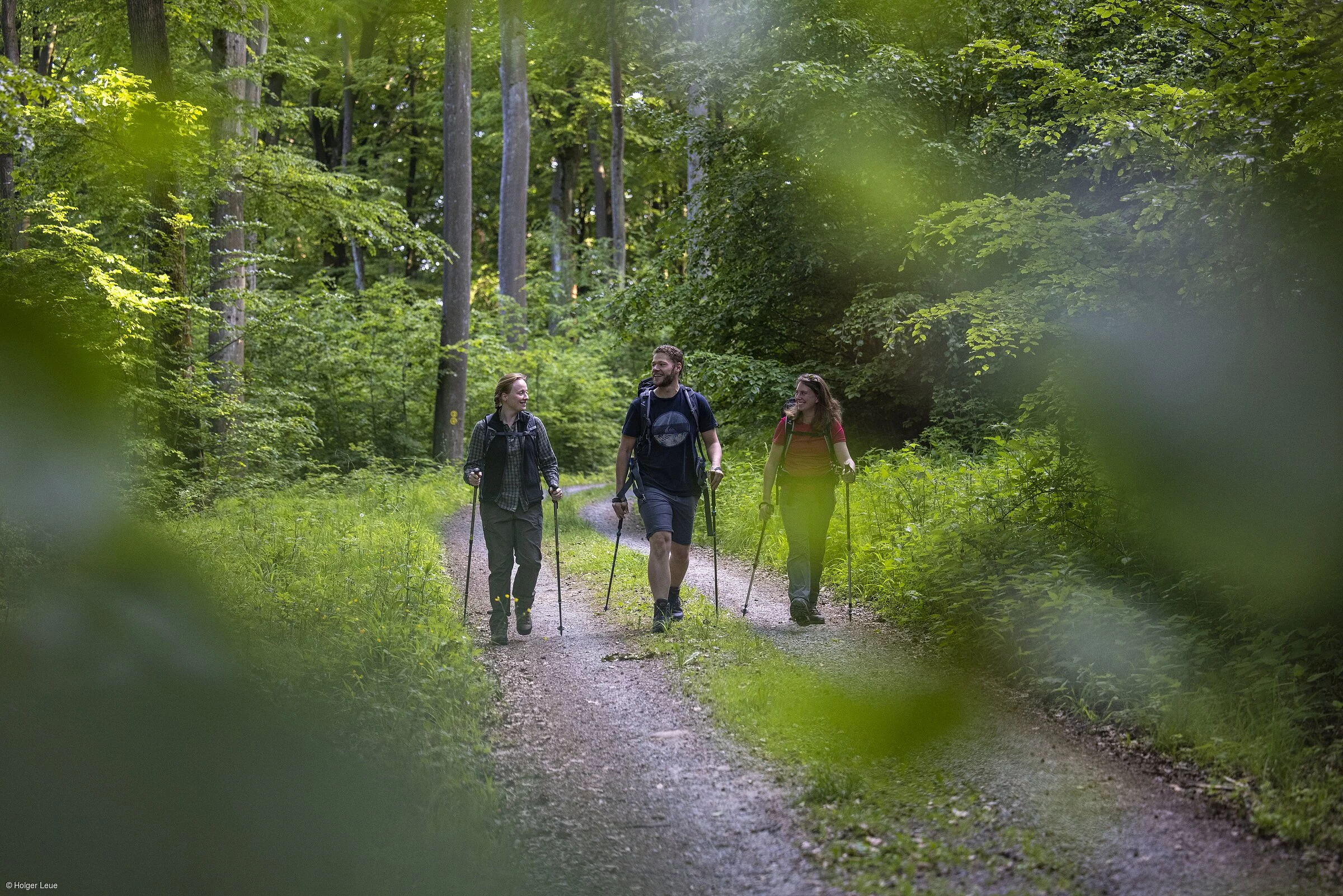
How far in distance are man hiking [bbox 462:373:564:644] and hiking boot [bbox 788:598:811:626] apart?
2.04 metres

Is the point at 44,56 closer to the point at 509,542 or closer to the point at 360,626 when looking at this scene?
the point at 509,542

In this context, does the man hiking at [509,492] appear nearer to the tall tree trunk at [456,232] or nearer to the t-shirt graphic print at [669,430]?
the t-shirt graphic print at [669,430]

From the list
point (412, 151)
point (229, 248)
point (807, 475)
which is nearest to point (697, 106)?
point (229, 248)

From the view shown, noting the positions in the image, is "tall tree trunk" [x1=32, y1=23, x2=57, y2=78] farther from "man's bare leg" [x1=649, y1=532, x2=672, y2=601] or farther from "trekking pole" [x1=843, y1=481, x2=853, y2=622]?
"man's bare leg" [x1=649, y1=532, x2=672, y2=601]

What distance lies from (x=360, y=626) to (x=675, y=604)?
7.91 feet

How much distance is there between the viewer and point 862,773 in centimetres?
472

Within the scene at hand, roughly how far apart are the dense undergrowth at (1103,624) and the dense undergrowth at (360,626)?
332cm

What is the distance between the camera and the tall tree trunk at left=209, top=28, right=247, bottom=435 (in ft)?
42.8

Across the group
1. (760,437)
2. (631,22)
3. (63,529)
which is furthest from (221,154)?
(631,22)

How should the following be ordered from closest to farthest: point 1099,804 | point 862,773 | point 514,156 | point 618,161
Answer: point 1099,804
point 862,773
point 514,156
point 618,161

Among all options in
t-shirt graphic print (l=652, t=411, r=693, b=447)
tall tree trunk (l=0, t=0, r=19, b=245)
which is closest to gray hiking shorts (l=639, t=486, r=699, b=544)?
t-shirt graphic print (l=652, t=411, r=693, b=447)

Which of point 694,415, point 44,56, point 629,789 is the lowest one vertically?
point 629,789

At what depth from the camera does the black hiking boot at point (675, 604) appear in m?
7.69

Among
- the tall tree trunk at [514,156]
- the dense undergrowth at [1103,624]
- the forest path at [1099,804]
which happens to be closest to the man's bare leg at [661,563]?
the forest path at [1099,804]
